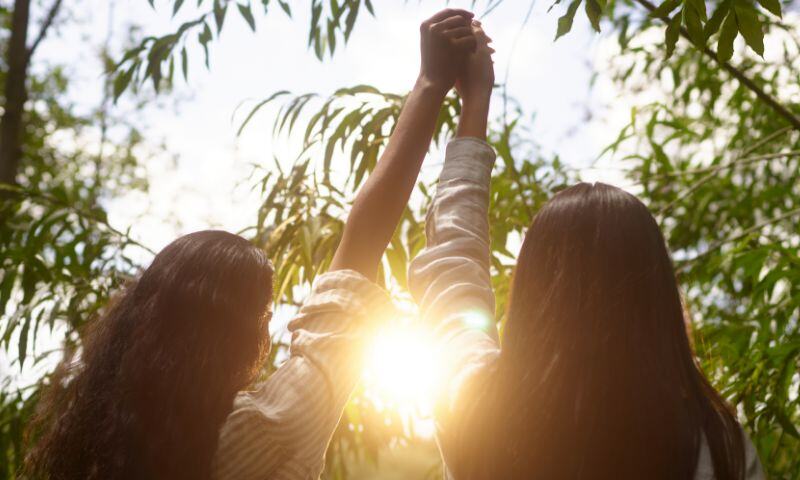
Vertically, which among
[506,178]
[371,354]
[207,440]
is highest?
[506,178]

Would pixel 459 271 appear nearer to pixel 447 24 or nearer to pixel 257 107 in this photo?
pixel 447 24

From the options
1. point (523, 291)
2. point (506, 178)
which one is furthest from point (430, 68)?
point (506, 178)

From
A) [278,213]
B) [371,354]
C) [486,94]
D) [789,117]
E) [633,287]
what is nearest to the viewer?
[633,287]

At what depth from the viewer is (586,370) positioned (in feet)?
2.49

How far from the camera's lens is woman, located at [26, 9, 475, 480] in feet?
2.65

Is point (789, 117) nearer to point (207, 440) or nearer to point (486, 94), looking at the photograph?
point (486, 94)

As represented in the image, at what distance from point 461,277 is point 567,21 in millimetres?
357

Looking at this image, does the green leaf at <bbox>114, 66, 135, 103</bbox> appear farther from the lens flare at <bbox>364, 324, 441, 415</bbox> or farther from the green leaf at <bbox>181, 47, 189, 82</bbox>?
the lens flare at <bbox>364, 324, 441, 415</bbox>

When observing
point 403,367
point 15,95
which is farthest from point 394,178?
point 15,95

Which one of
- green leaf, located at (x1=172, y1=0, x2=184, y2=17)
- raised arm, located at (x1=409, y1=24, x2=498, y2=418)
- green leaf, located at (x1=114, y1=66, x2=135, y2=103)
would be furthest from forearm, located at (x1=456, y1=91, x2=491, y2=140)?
green leaf, located at (x1=114, y1=66, x2=135, y2=103)

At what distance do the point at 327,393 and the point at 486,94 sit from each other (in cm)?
43

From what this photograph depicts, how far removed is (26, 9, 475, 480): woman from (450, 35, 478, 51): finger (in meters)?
0.10

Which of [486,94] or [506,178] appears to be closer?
[486,94]

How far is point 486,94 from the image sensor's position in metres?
1.01
